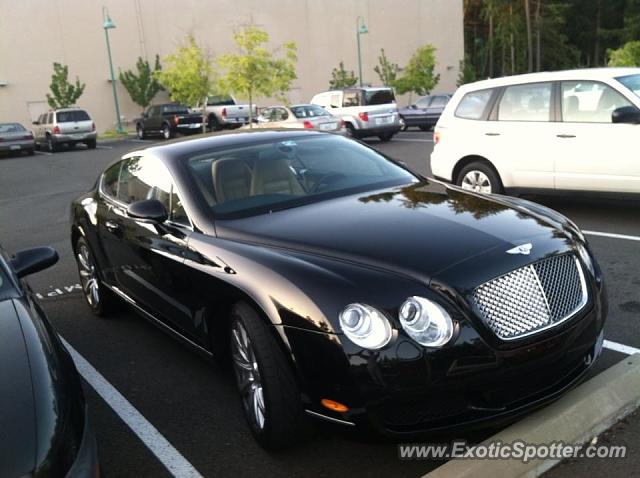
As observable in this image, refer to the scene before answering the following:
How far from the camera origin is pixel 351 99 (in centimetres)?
2125

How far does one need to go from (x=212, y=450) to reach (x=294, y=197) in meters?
1.59

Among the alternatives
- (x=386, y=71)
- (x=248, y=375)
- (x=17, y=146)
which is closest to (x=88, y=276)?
(x=248, y=375)

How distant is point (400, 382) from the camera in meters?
2.63

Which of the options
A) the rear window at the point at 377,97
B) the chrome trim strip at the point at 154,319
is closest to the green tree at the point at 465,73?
the rear window at the point at 377,97

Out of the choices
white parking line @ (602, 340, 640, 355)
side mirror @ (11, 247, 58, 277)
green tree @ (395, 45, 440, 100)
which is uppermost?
green tree @ (395, 45, 440, 100)

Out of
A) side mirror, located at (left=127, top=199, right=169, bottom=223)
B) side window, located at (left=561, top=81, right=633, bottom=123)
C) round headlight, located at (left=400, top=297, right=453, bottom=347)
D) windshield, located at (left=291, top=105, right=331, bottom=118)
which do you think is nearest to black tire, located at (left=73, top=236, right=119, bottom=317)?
side mirror, located at (left=127, top=199, right=169, bottom=223)

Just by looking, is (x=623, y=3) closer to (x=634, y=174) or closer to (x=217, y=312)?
(x=634, y=174)

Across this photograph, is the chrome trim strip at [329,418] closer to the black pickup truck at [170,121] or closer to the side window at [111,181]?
the side window at [111,181]

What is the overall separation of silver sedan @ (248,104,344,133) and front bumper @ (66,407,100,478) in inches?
648

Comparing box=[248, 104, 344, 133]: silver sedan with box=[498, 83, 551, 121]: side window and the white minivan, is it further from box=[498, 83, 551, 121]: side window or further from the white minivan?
box=[498, 83, 551, 121]: side window

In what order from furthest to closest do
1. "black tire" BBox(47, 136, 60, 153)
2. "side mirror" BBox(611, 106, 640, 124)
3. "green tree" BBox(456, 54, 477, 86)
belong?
"green tree" BBox(456, 54, 477, 86) < "black tire" BBox(47, 136, 60, 153) < "side mirror" BBox(611, 106, 640, 124)

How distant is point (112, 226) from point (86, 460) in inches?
111

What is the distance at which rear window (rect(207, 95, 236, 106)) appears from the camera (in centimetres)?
3011

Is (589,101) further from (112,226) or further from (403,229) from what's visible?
(112,226)
